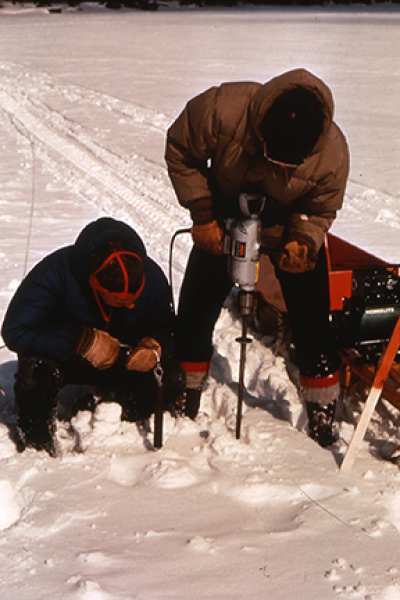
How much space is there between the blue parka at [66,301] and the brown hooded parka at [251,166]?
364 millimetres

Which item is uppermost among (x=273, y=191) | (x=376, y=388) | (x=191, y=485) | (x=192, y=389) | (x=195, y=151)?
(x=195, y=151)

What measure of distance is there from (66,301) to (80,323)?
117 mm

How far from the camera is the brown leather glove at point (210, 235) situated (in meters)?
3.27

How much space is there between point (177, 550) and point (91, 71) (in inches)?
627

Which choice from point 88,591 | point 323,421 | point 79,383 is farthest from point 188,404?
point 88,591

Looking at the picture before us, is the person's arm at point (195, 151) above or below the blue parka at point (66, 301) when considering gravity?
above

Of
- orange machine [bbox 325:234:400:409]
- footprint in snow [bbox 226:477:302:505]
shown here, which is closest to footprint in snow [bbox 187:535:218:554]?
footprint in snow [bbox 226:477:302:505]

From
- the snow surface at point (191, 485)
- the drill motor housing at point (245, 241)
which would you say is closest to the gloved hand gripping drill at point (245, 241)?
the drill motor housing at point (245, 241)

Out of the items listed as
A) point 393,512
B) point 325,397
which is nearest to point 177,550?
point 393,512

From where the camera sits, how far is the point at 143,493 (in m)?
3.15

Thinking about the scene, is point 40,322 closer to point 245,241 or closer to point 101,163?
point 245,241

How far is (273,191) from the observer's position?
3092mm

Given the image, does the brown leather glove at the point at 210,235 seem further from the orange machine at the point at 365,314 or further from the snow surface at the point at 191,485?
the snow surface at the point at 191,485

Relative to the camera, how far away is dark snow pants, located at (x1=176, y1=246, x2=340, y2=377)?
133 inches
